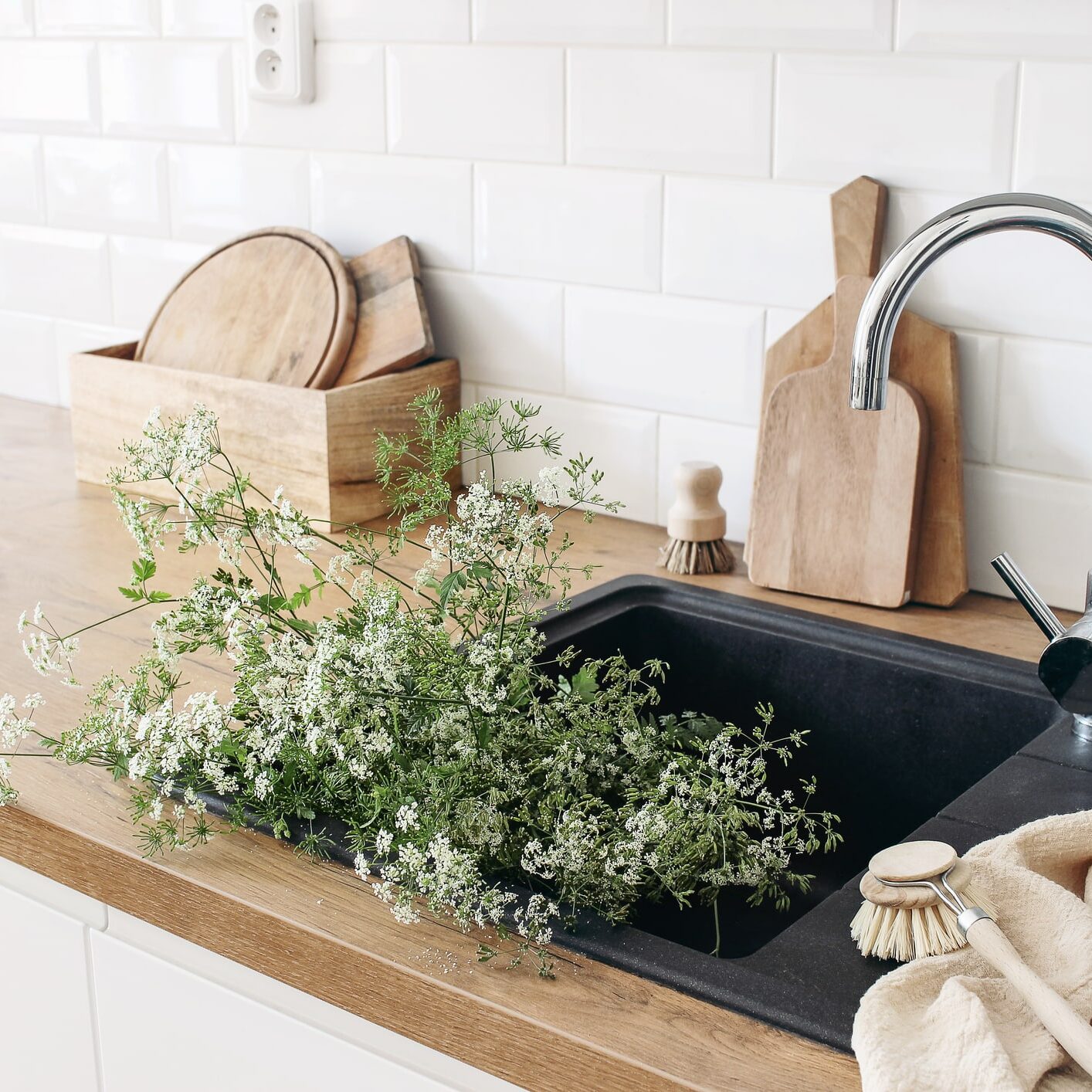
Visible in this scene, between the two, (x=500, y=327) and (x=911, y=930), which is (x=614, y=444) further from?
(x=911, y=930)

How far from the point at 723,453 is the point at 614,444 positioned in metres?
0.12

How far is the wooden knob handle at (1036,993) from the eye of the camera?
540 millimetres

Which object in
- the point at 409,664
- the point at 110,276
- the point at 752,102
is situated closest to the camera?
the point at 409,664

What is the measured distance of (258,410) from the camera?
1.33m

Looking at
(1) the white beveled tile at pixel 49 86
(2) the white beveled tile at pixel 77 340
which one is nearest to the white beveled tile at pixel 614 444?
(2) the white beveled tile at pixel 77 340

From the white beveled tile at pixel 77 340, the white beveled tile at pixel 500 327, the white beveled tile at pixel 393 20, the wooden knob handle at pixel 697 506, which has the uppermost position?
the white beveled tile at pixel 393 20

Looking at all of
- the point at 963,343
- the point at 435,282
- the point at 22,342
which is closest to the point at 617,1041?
the point at 963,343

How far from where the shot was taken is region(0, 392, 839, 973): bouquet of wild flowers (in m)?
0.69

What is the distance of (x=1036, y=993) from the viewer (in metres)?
0.56

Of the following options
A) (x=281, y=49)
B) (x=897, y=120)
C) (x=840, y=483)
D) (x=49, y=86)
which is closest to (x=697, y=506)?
(x=840, y=483)

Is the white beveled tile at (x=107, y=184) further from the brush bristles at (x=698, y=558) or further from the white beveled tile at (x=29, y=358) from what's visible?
the brush bristles at (x=698, y=558)

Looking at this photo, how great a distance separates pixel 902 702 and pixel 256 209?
0.95 m

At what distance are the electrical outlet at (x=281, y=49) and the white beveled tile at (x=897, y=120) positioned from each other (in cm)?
55

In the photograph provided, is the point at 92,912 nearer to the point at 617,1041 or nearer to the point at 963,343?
the point at 617,1041
